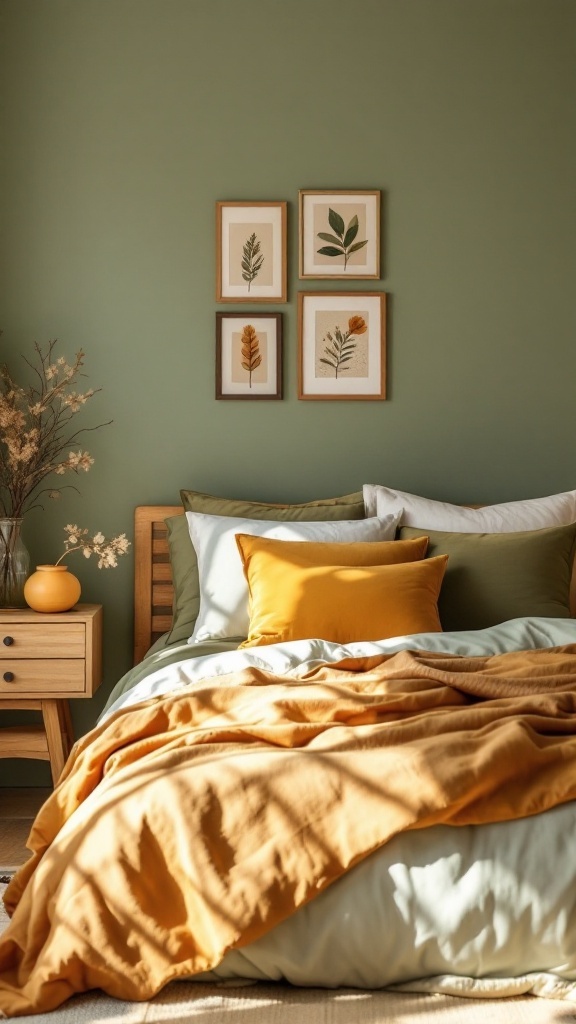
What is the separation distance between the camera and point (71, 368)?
3.79m

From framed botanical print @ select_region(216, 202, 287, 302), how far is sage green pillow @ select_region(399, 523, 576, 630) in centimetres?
132

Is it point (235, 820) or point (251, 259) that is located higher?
point (251, 259)

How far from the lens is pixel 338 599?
297cm

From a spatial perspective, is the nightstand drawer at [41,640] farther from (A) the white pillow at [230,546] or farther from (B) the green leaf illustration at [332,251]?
(B) the green leaf illustration at [332,251]

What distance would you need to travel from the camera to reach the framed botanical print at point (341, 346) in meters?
3.88

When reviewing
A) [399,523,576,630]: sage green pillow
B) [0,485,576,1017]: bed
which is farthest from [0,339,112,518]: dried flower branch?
[0,485,576,1017]: bed

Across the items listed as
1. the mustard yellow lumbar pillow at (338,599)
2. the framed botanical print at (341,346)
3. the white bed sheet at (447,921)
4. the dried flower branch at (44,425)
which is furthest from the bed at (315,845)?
the framed botanical print at (341,346)

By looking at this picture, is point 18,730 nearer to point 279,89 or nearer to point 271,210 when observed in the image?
point 271,210

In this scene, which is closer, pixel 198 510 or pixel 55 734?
pixel 55 734

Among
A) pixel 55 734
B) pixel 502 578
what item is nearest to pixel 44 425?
pixel 55 734

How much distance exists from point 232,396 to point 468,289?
3.53ft

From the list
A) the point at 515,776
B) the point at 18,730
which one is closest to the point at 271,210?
the point at 18,730

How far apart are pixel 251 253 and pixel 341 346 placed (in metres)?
0.53

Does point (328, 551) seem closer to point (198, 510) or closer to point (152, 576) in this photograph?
point (198, 510)
